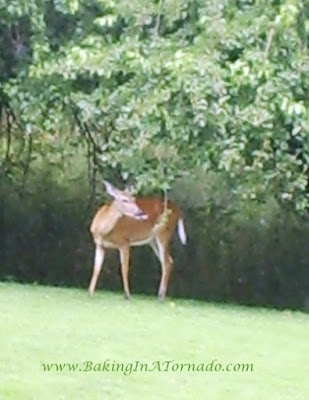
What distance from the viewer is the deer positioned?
14797 mm

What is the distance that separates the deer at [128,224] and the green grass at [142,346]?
0.72 metres

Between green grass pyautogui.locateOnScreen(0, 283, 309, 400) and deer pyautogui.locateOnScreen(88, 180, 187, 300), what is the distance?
28.4 inches

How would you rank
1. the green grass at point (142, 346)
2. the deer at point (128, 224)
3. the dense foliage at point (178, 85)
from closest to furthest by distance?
the green grass at point (142, 346)
the dense foliage at point (178, 85)
the deer at point (128, 224)

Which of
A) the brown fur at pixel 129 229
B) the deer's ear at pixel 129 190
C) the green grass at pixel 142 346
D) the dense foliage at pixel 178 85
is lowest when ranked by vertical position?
the green grass at pixel 142 346

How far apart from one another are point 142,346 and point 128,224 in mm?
4224

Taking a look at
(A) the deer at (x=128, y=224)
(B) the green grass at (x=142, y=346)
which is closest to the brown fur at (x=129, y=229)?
(A) the deer at (x=128, y=224)

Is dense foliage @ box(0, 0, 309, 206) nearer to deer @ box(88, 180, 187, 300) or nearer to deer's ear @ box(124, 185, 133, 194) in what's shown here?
deer's ear @ box(124, 185, 133, 194)

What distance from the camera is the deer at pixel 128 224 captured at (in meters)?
14.8

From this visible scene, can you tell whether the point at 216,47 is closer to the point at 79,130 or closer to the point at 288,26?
the point at 288,26

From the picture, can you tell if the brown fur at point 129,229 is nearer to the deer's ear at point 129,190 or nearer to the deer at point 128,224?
the deer at point 128,224

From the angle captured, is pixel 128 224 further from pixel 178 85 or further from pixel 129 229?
pixel 178 85

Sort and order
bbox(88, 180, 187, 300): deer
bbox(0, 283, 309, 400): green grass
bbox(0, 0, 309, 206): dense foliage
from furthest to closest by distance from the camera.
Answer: bbox(88, 180, 187, 300): deer
bbox(0, 0, 309, 206): dense foliage
bbox(0, 283, 309, 400): green grass

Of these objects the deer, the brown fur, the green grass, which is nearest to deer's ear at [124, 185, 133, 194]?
the deer

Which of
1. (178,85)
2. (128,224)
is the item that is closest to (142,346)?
(178,85)
